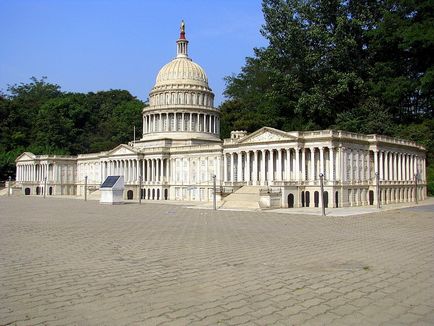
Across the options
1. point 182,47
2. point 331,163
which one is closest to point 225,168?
point 331,163

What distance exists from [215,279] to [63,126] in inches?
4624

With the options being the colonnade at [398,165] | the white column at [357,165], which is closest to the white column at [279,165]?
the white column at [357,165]

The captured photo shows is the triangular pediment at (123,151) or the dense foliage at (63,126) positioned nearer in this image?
the triangular pediment at (123,151)

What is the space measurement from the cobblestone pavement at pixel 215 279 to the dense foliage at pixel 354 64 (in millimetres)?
49444

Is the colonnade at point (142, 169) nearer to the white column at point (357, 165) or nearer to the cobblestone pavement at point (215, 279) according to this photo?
the white column at point (357, 165)

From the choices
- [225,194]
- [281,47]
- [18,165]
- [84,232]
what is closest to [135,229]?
[84,232]

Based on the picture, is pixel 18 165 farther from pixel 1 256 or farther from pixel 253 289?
pixel 253 289

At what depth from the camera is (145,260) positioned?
17188 mm

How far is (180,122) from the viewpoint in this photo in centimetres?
9412

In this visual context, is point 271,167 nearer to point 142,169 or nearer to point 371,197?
point 371,197

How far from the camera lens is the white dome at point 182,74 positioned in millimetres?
97312

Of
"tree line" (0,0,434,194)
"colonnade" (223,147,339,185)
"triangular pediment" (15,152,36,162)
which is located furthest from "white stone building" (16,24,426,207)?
"tree line" (0,0,434,194)

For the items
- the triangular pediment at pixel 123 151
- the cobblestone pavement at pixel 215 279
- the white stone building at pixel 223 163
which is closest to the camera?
the cobblestone pavement at pixel 215 279

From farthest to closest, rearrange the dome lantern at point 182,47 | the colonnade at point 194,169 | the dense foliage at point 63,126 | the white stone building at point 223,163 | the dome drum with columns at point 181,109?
1. the dense foliage at point 63,126
2. the dome lantern at point 182,47
3. the dome drum with columns at point 181,109
4. the colonnade at point 194,169
5. the white stone building at point 223,163
